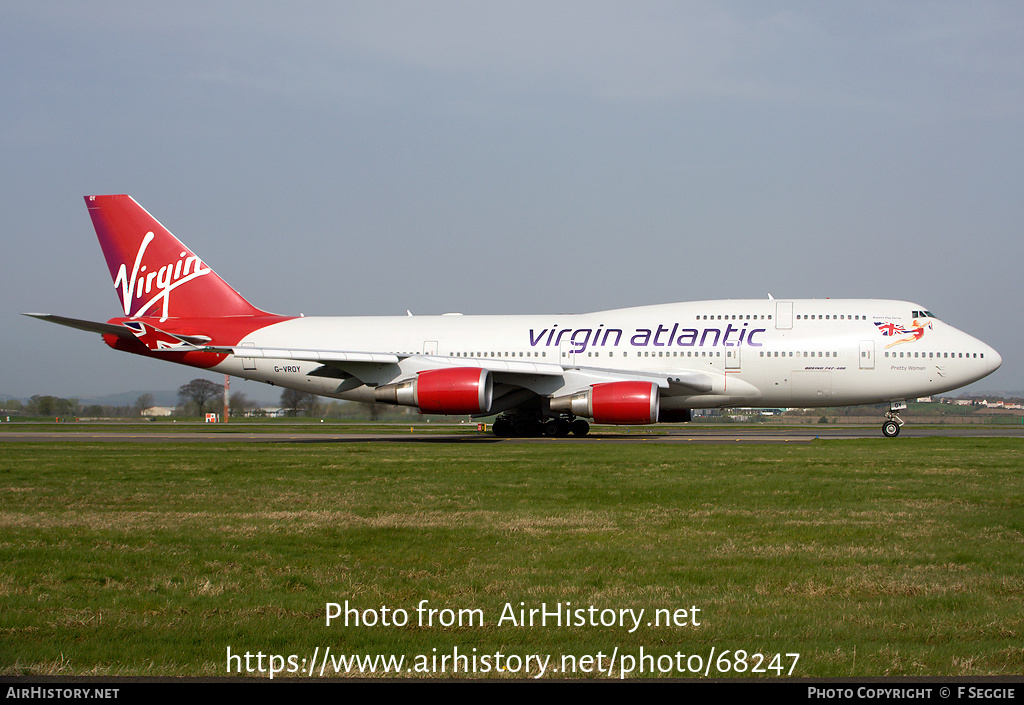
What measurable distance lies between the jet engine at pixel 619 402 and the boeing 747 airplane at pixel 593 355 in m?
0.04

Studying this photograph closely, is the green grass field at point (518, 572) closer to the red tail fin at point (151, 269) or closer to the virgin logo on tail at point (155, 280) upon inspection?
the red tail fin at point (151, 269)

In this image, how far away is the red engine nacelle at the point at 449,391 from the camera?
28.0m

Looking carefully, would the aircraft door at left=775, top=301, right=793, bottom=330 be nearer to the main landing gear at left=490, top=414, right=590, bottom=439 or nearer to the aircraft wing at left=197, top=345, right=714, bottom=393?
the aircraft wing at left=197, top=345, right=714, bottom=393

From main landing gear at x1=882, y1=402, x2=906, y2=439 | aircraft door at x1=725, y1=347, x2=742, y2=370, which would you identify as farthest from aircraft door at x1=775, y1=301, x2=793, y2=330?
main landing gear at x1=882, y1=402, x2=906, y2=439

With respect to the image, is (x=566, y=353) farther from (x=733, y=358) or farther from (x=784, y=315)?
(x=784, y=315)

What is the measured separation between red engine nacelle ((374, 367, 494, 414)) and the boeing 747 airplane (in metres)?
0.04

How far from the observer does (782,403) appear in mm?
30484

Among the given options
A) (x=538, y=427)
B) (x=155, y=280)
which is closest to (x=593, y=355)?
(x=538, y=427)

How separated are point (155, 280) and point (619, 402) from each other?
1896 centimetres

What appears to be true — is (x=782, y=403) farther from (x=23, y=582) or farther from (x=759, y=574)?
(x=23, y=582)

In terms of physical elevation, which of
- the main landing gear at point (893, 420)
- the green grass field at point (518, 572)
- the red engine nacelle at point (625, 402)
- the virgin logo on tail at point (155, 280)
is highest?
the virgin logo on tail at point (155, 280)

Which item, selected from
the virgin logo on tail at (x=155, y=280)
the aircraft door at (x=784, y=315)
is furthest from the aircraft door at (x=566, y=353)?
the virgin logo on tail at (x=155, y=280)

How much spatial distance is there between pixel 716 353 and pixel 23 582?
82.2 ft

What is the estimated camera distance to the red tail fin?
34250 mm
